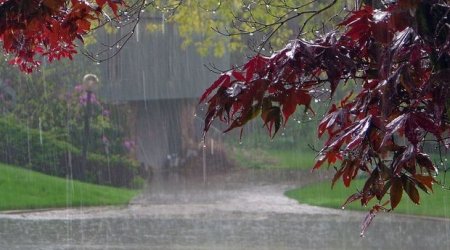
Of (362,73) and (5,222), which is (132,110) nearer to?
(5,222)

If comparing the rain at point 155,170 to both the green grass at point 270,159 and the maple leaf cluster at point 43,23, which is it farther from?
the maple leaf cluster at point 43,23

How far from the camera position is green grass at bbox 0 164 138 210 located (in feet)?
49.6

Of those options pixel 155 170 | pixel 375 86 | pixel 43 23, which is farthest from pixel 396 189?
pixel 155 170

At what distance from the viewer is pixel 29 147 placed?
1838 cm

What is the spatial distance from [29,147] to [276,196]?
5.40 meters

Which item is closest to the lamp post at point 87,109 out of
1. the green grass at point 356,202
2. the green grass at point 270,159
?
the green grass at point 356,202

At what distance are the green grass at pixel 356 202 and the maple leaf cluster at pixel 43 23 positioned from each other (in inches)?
366

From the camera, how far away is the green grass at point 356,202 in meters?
14.1

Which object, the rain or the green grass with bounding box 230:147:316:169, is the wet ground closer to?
the rain

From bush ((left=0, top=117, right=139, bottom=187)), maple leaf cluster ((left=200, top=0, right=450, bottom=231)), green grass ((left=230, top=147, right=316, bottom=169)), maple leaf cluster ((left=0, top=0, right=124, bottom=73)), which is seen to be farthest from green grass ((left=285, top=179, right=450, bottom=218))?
maple leaf cluster ((left=200, top=0, right=450, bottom=231))

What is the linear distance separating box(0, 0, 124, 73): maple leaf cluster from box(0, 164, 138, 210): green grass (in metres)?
10.7

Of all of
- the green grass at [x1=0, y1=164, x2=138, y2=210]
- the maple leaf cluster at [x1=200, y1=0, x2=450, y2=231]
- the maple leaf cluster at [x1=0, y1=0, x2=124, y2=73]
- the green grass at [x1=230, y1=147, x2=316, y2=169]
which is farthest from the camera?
the green grass at [x1=230, y1=147, x2=316, y2=169]

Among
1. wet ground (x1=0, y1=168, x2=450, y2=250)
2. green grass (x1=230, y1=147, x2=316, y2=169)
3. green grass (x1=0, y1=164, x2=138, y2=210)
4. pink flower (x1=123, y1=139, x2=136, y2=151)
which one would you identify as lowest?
wet ground (x1=0, y1=168, x2=450, y2=250)

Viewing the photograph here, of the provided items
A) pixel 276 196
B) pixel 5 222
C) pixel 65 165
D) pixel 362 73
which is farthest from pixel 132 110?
pixel 362 73
